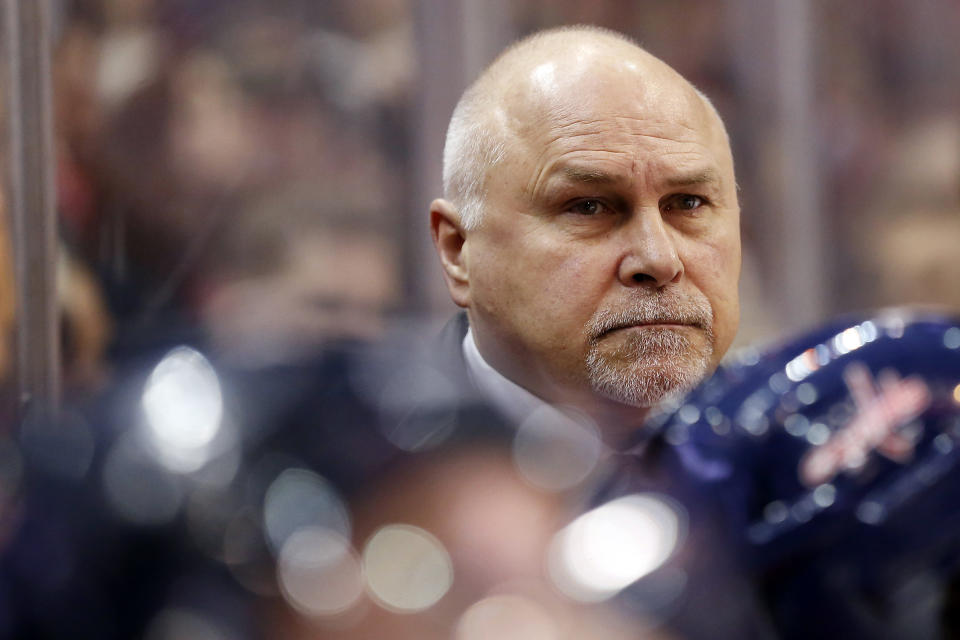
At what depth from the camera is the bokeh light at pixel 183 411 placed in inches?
13.1

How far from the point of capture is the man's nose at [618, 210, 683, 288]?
1.65 ft

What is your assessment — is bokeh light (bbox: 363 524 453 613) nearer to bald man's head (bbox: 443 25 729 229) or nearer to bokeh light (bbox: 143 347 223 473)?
bokeh light (bbox: 143 347 223 473)

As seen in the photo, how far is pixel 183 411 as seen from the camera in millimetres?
349

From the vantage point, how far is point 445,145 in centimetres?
60

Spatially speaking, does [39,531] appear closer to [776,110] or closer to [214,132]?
[214,132]

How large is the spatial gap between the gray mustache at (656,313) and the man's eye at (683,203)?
44mm

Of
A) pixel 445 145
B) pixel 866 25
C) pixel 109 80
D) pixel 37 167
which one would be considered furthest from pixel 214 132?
pixel 866 25

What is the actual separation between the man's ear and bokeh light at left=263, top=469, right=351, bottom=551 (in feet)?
0.89

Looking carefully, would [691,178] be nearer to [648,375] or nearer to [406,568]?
[648,375]

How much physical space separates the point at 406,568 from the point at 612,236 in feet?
0.83

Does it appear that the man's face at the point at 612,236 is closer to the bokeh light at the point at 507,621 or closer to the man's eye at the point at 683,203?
the man's eye at the point at 683,203

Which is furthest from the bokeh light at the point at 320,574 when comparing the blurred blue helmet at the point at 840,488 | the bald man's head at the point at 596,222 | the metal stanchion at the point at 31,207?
the metal stanchion at the point at 31,207

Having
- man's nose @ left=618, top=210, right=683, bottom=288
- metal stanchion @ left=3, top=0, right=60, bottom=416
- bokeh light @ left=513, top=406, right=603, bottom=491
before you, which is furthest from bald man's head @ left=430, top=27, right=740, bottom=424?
metal stanchion @ left=3, top=0, right=60, bottom=416

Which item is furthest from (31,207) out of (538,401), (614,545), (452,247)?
(614,545)
